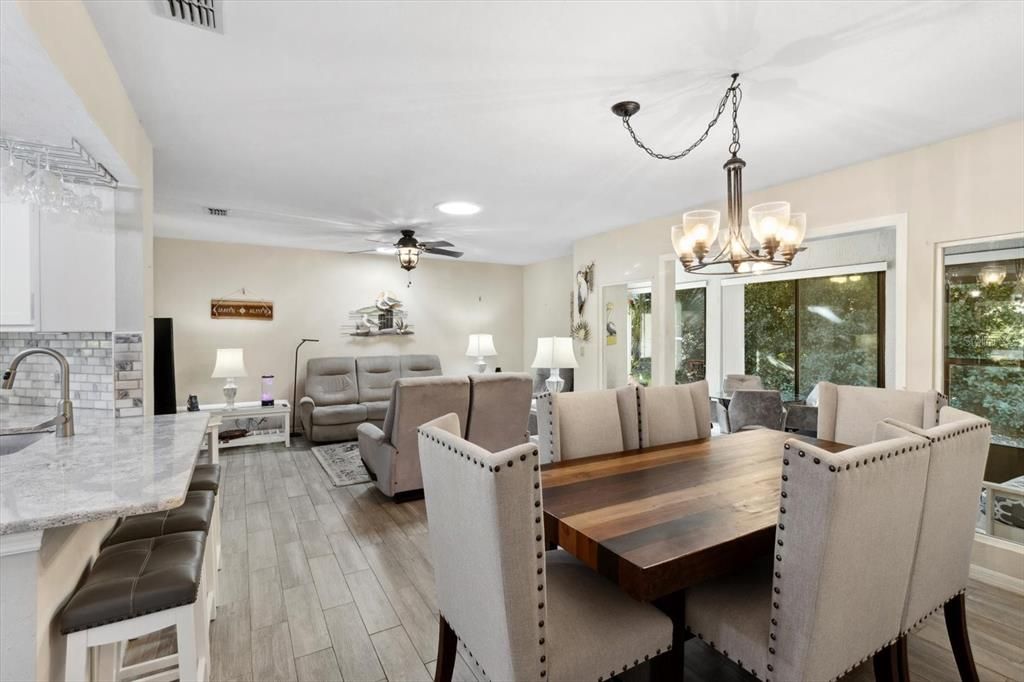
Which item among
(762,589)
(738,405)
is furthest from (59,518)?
(738,405)

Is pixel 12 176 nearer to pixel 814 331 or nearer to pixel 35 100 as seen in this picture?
pixel 35 100

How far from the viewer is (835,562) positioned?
3.89 feet

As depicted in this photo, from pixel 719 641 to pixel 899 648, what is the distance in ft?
1.97

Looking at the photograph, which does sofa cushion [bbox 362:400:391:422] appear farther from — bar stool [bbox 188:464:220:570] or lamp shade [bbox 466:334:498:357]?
bar stool [bbox 188:464:220:570]

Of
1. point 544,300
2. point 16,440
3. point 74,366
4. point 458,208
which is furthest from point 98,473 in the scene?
point 544,300

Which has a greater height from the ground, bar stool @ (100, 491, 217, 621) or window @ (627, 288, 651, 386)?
window @ (627, 288, 651, 386)

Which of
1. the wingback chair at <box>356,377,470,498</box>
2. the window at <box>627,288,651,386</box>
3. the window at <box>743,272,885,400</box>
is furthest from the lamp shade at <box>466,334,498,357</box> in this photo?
the window at <box>743,272,885,400</box>

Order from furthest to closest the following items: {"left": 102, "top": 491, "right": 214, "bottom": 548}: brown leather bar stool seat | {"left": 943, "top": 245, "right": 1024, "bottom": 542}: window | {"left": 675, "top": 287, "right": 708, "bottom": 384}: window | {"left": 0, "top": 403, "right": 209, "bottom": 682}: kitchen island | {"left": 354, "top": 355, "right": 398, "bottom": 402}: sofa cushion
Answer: {"left": 354, "top": 355, "right": 398, "bottom": 402}: sofa cushion
{"left": 675, "top": 287, "right": 708, "bottom": 384}: window
{"left": 943, "top": 245, "right": 1024, "bottom": 542}: window
{"left": 102, "top": 491, "right": 214, "bottom": 548}: brown leather bar stool seat
{"left": 0, "top": 403, "right": 209, "bottom": 682}: kitchen island

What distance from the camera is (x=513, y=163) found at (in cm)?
323

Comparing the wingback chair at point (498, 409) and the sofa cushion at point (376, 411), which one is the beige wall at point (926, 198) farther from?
the sofa cushion at point (376, 411)

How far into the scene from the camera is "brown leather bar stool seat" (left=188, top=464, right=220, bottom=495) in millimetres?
2197

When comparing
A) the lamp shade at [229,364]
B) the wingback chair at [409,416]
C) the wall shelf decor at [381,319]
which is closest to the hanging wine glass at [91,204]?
the wingback chair at [409,416]

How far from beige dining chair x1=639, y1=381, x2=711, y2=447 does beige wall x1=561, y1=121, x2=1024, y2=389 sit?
4.64 ft

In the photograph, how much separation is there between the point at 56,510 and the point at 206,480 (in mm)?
1140
